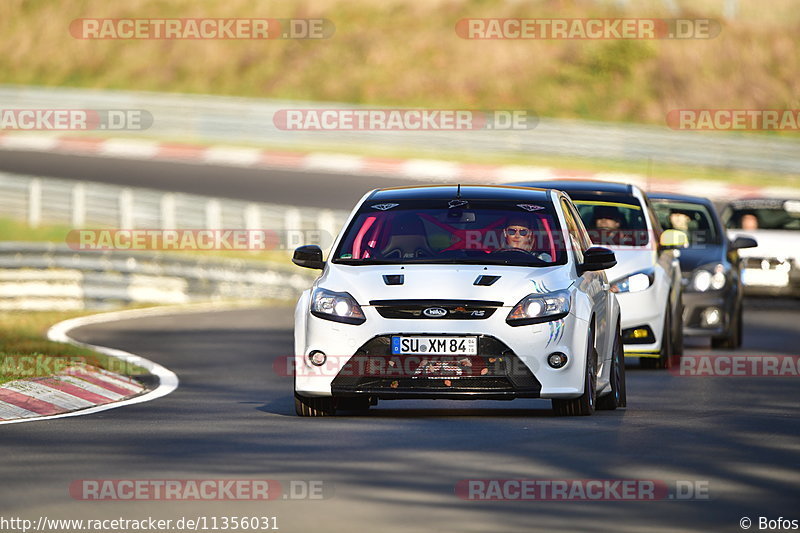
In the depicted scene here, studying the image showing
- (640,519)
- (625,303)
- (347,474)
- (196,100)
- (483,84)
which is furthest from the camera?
(483,84)

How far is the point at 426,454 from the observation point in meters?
10.0

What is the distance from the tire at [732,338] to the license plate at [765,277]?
21.8 ft

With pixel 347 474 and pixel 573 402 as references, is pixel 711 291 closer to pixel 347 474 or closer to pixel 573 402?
pixel 573 402

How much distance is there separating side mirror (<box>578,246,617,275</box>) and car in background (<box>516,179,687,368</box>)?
4081mm

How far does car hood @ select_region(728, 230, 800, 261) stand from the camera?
25.9 meters

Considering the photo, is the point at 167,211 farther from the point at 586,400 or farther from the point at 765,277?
the point at 586,400

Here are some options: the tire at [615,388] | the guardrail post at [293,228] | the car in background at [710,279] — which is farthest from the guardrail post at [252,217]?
the tire at [615,388]

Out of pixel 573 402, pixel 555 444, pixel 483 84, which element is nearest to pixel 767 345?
pixel 573 402

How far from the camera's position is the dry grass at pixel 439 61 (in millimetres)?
63469

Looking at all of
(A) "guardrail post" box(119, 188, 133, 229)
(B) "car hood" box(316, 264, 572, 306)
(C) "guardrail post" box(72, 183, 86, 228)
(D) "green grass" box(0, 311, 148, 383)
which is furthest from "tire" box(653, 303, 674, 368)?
(C) "guardrail post" box(72, 183, 86, 228)

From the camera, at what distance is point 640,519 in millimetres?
7949

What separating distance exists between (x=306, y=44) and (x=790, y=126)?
19600mm

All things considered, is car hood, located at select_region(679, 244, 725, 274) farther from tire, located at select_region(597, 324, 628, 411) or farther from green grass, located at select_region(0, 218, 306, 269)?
green grass, located at select_region(0, 218, 306, 269)

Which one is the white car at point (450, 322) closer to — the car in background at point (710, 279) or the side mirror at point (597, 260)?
the side mirror at point (597, 260)
